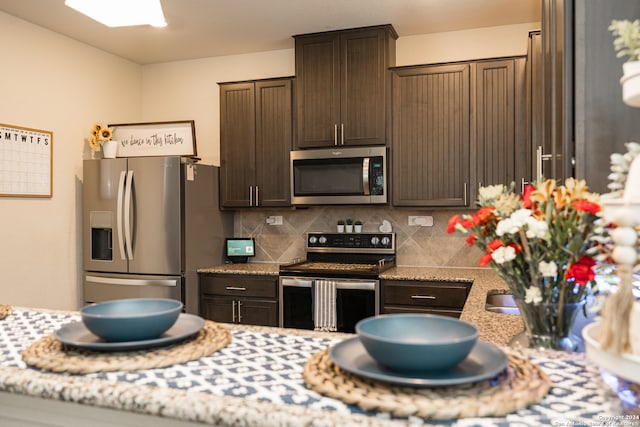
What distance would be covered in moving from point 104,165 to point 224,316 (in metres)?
1.47

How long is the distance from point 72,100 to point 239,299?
2.05 metres

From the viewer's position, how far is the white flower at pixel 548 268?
1096 mm

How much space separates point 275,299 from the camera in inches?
146

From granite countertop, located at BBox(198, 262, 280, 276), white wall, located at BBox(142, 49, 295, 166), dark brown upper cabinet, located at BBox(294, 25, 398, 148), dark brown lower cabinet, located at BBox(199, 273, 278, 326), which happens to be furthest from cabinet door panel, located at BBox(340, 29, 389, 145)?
dark brown lower cabinet, located at BBox(199, 273, 278, 326)

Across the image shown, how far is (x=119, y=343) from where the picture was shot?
106 cm

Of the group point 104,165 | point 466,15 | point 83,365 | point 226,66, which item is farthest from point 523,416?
point 226,66

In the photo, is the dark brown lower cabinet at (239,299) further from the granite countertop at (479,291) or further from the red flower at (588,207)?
the red flower at (588,207)

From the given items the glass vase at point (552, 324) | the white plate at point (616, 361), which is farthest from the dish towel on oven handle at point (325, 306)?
the white plate at point (616, 361)

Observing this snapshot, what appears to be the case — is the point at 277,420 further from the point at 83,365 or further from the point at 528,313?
the point at 528,313

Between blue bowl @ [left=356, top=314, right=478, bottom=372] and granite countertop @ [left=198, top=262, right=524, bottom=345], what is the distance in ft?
2.17

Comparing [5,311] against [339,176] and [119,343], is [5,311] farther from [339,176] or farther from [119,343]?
[339,176]

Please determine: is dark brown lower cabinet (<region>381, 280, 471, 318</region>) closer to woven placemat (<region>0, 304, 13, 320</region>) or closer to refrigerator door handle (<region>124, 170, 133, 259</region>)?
refrigerator door handle (<region>124, 170, 133, 259</region>)

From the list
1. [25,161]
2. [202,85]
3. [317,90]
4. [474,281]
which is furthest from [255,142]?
[474,281]

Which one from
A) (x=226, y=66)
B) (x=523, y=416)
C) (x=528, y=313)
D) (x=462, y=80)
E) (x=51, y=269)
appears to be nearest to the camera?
(x=523, y=416)
